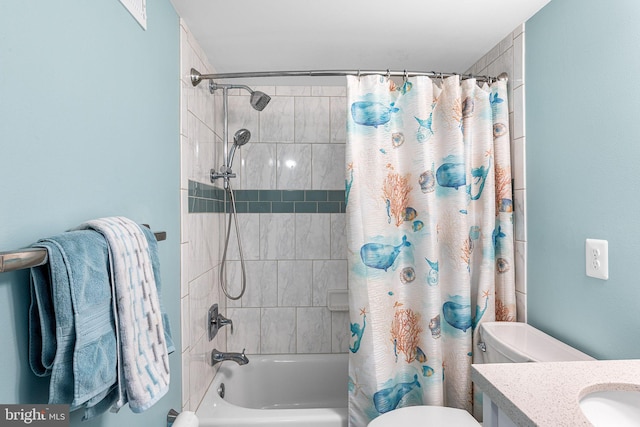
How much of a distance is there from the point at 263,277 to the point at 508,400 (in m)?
1.88

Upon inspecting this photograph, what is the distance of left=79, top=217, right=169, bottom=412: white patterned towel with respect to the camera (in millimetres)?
779

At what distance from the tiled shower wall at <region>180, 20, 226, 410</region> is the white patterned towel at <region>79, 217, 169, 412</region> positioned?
27.9 inches

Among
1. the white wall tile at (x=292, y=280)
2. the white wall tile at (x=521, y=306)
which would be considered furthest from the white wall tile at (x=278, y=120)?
the white wall tile at (x=521, y=306)

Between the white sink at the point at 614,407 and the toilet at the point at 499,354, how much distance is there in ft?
1.49

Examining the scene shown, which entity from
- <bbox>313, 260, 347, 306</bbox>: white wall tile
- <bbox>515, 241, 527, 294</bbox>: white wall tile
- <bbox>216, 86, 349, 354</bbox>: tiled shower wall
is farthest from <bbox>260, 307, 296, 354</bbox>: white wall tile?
<bbox>515, 241, 527, 294</bbox>: white wall tile

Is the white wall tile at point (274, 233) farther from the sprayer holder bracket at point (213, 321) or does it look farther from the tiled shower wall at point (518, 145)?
the tiled shower wall at point (518, 145)

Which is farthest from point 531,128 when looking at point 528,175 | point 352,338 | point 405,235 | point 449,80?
point 352,338

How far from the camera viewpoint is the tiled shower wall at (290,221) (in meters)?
2.44

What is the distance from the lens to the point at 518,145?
1703 millimetres

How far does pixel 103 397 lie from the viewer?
750 millimetres

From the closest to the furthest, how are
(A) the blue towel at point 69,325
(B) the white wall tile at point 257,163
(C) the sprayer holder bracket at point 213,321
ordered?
1. (A) the blue towel at point 69,325
2. (C) the sprayer holder bracket at point 213,321
3. (B) the white wall tile at point 257,163

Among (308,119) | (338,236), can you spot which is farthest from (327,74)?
(338,236)

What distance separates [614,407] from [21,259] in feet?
3.88

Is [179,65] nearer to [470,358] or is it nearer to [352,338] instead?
[352,338]
